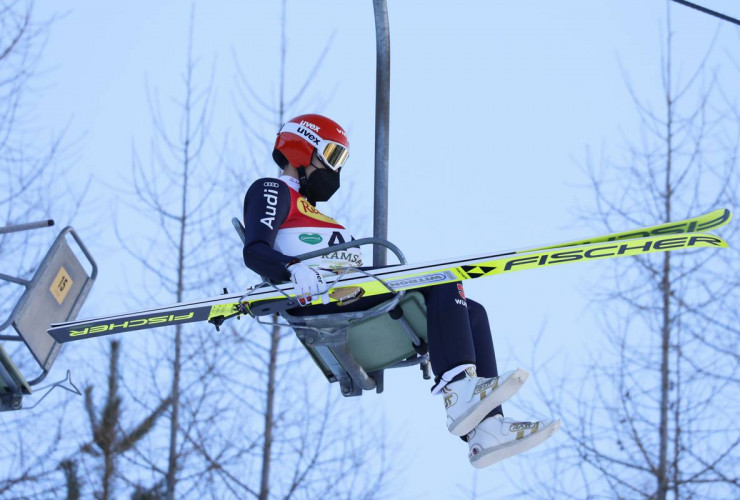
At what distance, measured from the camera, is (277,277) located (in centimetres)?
553

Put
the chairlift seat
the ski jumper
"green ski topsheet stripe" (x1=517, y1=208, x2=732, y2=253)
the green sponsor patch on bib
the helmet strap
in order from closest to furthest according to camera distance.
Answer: "green ski topsheet stripe" (x1=517, y1=208, x2=732, y2=253)
the ski jumper
the chairlift seat
the green sponsor patch on bib
the helmet strap

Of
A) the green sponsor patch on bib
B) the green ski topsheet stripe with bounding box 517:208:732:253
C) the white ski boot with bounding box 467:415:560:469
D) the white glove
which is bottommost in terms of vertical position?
the white ski boot with bounding box 467:415:560:469

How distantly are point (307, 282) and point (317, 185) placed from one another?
91 centimetres

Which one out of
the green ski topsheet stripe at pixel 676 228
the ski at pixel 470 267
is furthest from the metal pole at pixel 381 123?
the green ski topsheet stripe at pixel 676 228

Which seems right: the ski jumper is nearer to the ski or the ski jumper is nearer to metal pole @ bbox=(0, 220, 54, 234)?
the ski

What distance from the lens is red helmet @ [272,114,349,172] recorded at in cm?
A: 612

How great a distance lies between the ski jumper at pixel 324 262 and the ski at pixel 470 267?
3.3 inches

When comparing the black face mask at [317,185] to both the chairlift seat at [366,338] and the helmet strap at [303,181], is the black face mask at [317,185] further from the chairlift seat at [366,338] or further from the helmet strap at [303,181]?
the chairlift seat at [366,338]

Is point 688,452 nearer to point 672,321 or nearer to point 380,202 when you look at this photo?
point 672,321

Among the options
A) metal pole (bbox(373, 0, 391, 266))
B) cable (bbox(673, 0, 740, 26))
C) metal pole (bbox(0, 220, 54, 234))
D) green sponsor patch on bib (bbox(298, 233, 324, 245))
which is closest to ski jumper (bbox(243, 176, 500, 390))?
green sponsor patch on bib (bbox(298, 233, 324, 245))

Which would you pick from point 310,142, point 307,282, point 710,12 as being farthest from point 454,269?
point 710,12

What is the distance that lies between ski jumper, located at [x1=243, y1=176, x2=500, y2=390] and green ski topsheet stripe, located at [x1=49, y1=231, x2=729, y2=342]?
8 centimetres

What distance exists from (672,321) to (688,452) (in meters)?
1.15

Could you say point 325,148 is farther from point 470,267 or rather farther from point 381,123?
point 470,267
